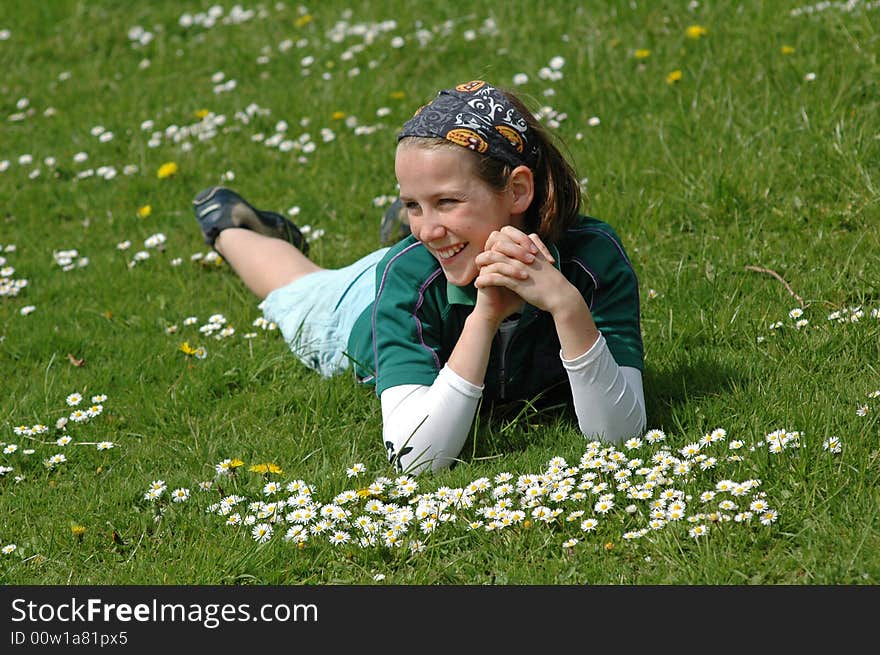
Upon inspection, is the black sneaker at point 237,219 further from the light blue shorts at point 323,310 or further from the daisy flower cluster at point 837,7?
the daisy flower cluster at point 837,7

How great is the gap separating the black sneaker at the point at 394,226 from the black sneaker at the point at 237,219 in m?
0.53

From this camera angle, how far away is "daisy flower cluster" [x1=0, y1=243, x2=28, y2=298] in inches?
227

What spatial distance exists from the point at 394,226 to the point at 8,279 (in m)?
2.04

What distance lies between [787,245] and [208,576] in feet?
9.59

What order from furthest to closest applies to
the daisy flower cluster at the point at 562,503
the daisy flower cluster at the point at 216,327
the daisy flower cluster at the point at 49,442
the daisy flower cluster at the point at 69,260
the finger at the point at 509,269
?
1. the daisy flower cluster at the point at 69,260
2. the daisy flower cluster at the point at 216,327
3. the daisy flower cluster at the point at 49,442
4. the finger at the point at 509,269
5. the daisy flower cluster at the point at 562,503

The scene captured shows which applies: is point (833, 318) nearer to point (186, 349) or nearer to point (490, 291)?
point (490, 291)

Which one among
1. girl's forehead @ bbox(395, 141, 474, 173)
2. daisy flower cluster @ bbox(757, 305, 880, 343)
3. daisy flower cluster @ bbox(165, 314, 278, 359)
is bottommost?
daisy flower cluster @ bbox(165, 314, 278, 359)

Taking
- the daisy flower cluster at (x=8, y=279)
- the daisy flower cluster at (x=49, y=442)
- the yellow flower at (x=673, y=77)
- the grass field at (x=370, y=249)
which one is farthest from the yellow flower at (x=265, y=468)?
the yellow flower at (x=673, y=77)

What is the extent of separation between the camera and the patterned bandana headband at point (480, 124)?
11.5 feet

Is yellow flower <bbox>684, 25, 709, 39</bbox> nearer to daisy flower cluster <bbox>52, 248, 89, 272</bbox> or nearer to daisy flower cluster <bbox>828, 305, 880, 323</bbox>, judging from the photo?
daisy flower cluster <bbox>828, 305, 880, 323</bbox>

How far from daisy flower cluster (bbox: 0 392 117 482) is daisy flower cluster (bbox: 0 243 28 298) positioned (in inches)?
56.5

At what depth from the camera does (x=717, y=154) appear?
18.5ft

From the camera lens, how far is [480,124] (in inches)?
139

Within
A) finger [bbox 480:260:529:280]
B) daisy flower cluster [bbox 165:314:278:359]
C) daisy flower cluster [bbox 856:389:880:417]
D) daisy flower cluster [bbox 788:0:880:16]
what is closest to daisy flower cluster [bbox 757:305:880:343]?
daisy flower cluster [bbox 856:389:880:417]
